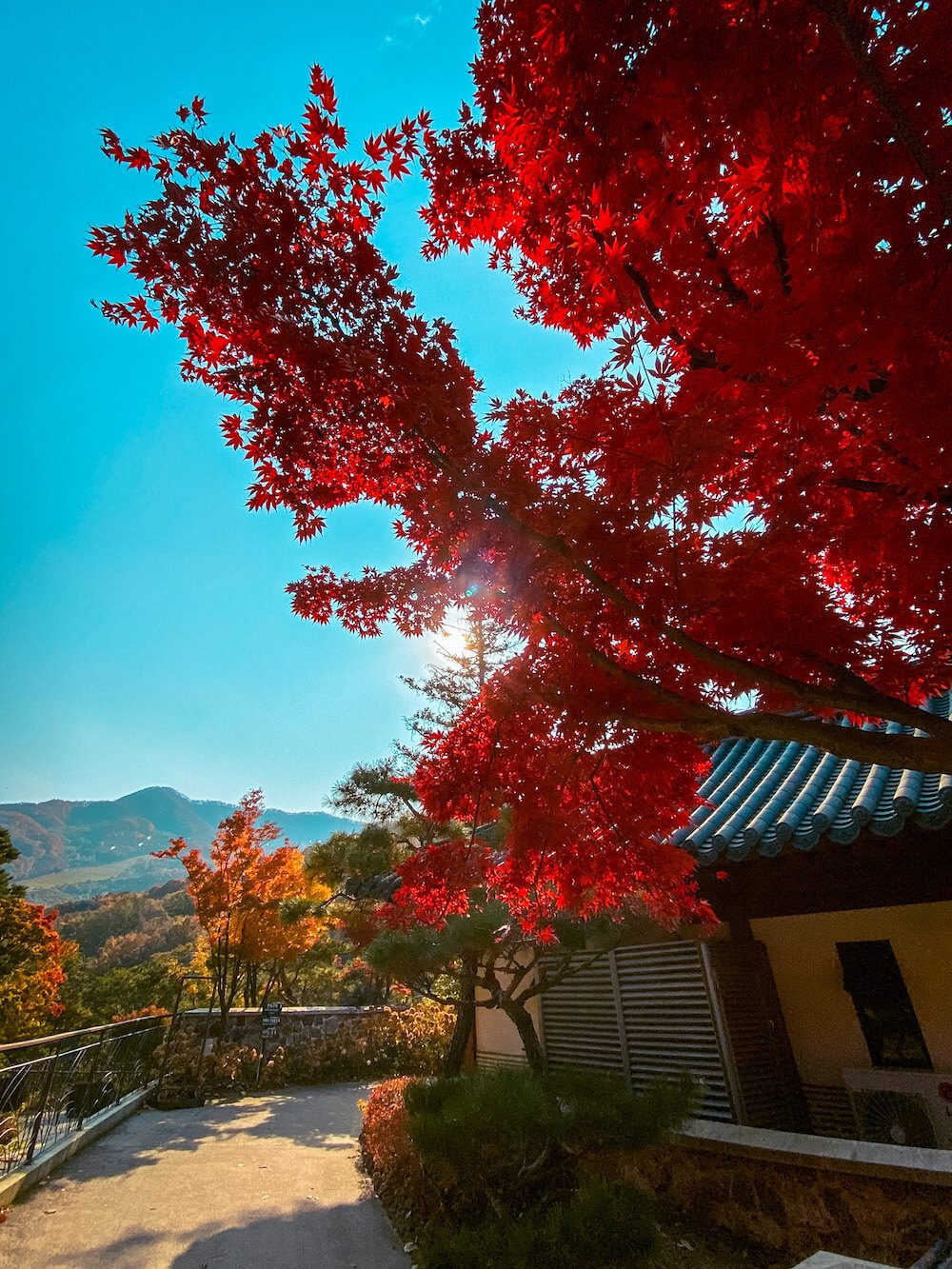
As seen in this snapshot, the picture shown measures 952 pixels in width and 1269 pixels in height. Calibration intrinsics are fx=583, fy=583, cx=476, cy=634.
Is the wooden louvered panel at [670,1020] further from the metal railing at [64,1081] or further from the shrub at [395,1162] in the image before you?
the metal railing at [64,1081]

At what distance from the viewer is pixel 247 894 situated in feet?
44.9

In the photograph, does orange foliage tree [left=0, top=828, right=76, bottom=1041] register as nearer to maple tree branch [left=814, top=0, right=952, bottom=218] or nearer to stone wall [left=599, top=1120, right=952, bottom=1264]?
stone wall [left=599, top=1120, right=952, bottom=1264]

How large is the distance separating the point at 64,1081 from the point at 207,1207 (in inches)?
116

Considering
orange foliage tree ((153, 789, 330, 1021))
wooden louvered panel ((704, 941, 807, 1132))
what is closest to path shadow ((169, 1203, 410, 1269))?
wooden louvered panel ((704, 941, 807, 1132))

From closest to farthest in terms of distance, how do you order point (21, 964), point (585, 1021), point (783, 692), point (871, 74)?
point (871, 74) < point (783, 692) < point (585, 1021) < point (21, 964)

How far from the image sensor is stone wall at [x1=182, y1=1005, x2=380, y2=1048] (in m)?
12.3

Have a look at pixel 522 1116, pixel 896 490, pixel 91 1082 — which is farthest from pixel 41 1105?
pixel 896 490

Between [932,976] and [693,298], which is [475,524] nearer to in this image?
[693,298]

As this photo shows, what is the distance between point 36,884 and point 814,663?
7260 inches

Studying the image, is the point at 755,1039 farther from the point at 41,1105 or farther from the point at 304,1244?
the point at 41,1105

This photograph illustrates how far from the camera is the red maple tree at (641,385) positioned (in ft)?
7.21

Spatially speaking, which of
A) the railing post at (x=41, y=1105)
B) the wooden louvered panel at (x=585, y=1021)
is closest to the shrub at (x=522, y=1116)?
the wooden louvered panel at (x=585, y=1021)

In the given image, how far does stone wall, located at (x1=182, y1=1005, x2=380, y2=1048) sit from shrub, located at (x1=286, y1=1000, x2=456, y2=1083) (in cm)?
18

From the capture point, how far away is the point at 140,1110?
388 inches
